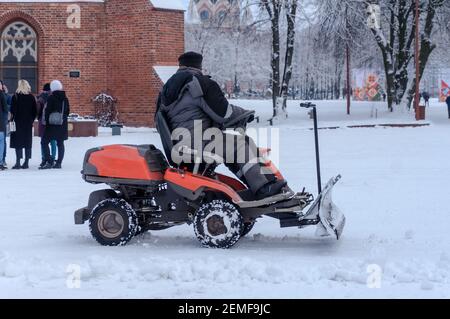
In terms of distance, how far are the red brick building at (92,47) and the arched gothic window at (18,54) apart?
0.03 metres

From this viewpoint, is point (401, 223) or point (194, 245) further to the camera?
point (401, 223)

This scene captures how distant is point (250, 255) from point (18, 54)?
24664 millimetres

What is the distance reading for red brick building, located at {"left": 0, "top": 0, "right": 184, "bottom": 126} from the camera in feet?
98.8

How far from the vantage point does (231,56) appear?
86.2 metres

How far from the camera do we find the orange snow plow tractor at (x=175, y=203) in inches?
312

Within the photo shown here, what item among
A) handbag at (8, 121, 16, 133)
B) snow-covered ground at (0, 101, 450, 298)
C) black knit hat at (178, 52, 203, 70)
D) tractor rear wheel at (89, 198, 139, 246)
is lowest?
snow-covered ground at (0, 101, 450, 298)

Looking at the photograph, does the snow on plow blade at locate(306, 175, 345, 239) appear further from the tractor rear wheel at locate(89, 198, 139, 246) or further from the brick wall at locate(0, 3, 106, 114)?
the brick wall at locate(0, 3, 106, 114)

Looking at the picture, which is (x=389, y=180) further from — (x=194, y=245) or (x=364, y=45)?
(x=364, y=45)

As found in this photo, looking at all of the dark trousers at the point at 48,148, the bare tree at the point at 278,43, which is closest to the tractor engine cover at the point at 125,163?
the dark trousers at the point at 48,148

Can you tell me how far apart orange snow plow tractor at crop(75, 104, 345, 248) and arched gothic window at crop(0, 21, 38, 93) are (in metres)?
23.1

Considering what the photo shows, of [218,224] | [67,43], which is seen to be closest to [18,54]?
[67,43]

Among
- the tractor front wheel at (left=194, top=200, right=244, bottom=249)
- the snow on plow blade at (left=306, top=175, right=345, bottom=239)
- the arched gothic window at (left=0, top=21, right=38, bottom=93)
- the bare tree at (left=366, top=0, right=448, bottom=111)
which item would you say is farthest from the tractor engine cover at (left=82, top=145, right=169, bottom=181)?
the bare tree at (left=366, top=0, right=448, bottom=111)
